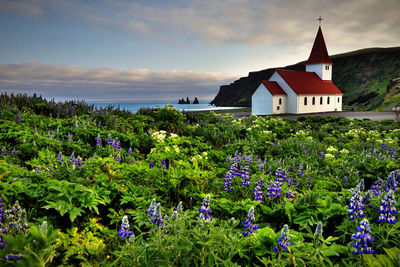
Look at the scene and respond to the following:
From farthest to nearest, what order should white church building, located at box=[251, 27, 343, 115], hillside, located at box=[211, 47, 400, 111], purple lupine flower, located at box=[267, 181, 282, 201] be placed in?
hillside, located at box=[211, 47, 400, 111]
white church building, located at box=[251, 27, 343, 115]
purple lupine flower, located at box=[267, 181, 282, 201]

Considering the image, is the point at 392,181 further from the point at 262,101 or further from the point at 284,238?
the point at 262,101

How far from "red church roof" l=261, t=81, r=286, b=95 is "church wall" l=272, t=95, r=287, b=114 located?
63 cm

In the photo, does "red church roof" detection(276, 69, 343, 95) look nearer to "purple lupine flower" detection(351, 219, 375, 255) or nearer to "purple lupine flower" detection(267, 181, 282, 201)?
"purple lupine flower" detection(267, 181, 282, 201)

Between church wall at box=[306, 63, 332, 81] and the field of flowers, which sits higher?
church wall at box=[306, 63, 332, 81]

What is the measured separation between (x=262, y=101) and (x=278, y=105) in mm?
2545

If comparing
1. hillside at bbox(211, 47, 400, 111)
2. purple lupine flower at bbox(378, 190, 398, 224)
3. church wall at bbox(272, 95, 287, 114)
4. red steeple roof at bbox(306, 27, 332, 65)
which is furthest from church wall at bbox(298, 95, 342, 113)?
hillside at bbox(211, 47, 400, 111)

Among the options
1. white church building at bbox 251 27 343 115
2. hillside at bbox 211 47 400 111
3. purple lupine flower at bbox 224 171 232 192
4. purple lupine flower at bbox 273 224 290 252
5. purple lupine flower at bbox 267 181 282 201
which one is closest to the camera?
purple lupine flower at bbox 273 224 290 252

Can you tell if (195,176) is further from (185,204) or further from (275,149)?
(275,149)

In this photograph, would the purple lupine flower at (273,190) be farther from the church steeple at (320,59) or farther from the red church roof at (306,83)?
the church steeple at (320,59)

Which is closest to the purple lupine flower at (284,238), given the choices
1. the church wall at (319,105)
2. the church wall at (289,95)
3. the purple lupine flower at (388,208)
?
the purple lupine flower at (388,208)

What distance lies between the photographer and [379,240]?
2.48 metres

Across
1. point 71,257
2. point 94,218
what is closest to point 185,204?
point 94,218

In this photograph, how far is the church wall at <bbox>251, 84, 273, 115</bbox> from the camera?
125 ft

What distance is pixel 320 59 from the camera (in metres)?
43.3
